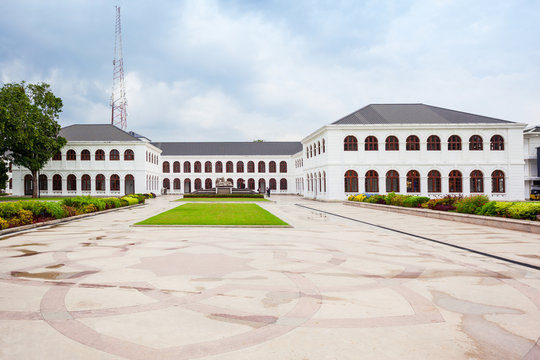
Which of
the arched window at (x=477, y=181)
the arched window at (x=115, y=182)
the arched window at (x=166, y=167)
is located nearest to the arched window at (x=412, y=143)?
the arched window at (x=477, y=181)

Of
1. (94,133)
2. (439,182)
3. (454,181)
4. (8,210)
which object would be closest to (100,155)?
(94,133)

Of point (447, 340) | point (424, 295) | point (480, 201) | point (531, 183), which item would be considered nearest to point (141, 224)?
point (424, 295)

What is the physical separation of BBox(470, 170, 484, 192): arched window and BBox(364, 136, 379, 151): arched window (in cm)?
1140

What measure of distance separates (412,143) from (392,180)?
4888 millimetres

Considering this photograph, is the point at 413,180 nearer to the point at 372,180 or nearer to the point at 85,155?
the point at 372,180

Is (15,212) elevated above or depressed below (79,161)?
below

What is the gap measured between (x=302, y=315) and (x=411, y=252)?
5398 mm

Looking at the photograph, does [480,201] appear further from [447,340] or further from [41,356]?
[41,356]

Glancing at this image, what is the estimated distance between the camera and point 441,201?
63.2 ft

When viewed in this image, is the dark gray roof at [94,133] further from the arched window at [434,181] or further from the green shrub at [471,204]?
the green shrub at [471,204]

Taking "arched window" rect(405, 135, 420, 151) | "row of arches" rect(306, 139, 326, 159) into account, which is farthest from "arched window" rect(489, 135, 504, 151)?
"row of arches" rect(306, 139, 326, 159)

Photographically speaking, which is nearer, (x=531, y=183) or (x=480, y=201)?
(x=480, y=201)

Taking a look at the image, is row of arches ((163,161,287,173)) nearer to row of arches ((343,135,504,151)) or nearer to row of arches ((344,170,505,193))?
row of arches ((343,135,504,151))

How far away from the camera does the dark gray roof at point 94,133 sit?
51.7 m
